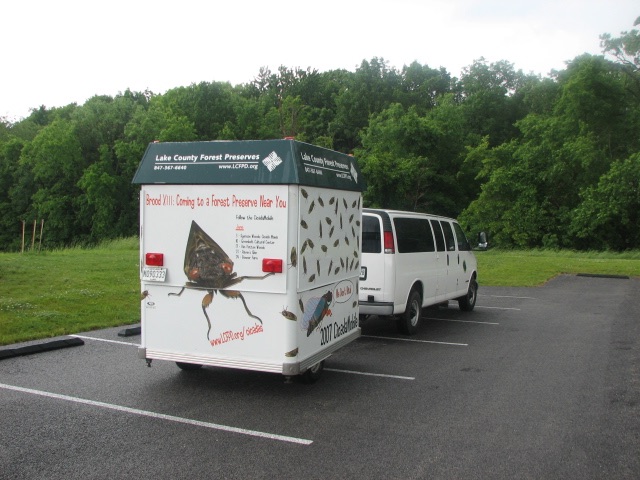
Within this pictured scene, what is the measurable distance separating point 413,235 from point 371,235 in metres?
1.05

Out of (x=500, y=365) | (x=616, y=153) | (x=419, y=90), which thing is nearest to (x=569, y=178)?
(x=616, y=153)

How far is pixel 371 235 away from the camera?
33.9ft

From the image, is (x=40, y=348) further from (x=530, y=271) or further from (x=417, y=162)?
(x=417, y=162)

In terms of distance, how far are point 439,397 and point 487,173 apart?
48953 millimetres

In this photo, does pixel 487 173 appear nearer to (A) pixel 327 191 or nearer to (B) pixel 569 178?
(B) pixel 569 178

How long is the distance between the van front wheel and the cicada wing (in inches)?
177

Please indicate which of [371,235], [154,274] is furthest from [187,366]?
[371,235]

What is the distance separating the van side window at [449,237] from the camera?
41.1 feet

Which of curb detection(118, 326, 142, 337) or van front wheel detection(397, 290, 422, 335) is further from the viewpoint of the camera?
van front wheel detection(397, 290, 422, 335)

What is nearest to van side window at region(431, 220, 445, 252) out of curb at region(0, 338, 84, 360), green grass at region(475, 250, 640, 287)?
curb at region(0, 338, 84, 360)

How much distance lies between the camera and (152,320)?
282 inches

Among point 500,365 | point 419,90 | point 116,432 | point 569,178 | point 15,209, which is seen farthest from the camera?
point 419,90

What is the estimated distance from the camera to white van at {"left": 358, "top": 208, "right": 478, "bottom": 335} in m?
10.1

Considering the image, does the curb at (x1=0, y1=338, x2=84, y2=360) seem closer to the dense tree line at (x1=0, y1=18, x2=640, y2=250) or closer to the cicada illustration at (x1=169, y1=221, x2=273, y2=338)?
the cicada illustration at (x1=169, y1=221, x2=273, y2=338)
